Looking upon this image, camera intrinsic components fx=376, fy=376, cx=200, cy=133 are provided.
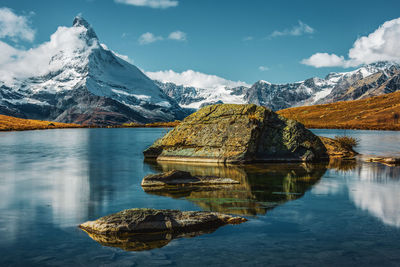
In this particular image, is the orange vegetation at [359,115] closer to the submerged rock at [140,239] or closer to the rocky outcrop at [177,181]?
the rocky outcrop at [177,181]

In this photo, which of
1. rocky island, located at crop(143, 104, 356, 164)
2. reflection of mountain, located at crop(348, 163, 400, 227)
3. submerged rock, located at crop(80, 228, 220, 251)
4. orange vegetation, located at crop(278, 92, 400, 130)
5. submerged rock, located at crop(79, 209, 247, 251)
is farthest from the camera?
orange vegetation, located at crop(278, 92, 400, 130)

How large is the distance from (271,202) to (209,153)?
14164 millimetres

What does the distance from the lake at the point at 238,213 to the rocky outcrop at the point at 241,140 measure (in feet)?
10.6

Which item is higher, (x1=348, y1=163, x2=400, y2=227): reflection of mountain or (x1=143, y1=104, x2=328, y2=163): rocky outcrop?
(x1=143, y1=104, x2=328, y2=163): rocky outcrop

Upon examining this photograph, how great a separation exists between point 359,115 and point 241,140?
487 feet

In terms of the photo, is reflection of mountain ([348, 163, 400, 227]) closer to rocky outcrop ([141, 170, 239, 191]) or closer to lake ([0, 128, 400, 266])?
lake ([0, 128, 400, 266])

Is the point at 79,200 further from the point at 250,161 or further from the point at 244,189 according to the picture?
the point at 250,161

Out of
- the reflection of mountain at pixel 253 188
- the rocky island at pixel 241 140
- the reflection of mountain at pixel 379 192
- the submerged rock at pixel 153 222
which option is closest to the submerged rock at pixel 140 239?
the submerged rock at pixel 153 222

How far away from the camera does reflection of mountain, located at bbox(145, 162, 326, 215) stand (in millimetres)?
16094

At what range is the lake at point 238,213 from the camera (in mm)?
10461

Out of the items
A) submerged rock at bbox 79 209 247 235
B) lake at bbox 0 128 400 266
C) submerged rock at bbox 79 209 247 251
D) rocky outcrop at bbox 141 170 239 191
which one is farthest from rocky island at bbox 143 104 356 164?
submerged rock at bbox 79 209 247 251

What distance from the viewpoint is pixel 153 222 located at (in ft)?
41.0

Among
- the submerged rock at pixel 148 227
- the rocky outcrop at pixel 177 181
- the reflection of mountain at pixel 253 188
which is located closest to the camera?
the submerged rock at pixel 148 227

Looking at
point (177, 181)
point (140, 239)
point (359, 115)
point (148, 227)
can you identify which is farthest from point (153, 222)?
point (359, 115)
